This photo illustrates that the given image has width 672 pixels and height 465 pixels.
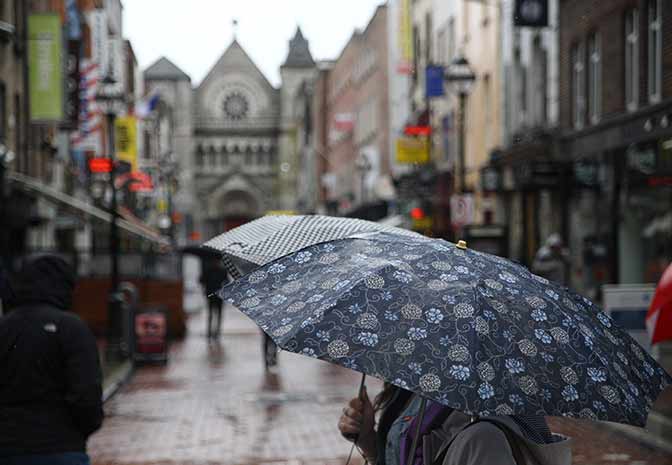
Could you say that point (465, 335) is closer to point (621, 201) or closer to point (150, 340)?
point (150, 340)

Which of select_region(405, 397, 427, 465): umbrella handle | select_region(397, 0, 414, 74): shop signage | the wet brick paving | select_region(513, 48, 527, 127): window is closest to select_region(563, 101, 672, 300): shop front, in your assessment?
select_region(513, 48, 527, 127): window

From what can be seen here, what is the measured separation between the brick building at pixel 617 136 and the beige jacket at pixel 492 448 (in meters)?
15.0

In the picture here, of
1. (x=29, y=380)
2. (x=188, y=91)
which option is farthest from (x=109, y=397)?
(x=188, y=91)

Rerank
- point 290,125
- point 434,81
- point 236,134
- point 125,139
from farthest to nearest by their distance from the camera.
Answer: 1. point 236,134
2. point 290,125
3. point 125,139
4. point 434,81

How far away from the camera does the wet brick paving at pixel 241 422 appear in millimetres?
10398

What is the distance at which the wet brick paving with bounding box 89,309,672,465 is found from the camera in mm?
10398

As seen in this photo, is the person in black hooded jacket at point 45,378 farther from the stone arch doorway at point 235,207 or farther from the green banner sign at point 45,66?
the stone arch doorway at point 235,207

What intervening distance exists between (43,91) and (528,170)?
1035 cm

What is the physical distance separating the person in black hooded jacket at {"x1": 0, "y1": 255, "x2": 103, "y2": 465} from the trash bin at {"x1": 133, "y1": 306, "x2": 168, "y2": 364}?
1414cm

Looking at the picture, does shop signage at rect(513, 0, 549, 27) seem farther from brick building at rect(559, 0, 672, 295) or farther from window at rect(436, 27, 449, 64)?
window at rect(436, 27, 449, 64)

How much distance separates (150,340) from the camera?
19281mm

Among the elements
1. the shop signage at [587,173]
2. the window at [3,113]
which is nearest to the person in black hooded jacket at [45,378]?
the shop signage at [587,173]

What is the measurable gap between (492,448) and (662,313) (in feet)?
11.7

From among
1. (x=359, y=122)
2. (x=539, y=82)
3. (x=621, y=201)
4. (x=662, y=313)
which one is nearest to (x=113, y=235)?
(x=621, y=201)
